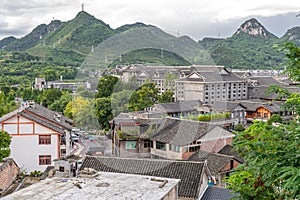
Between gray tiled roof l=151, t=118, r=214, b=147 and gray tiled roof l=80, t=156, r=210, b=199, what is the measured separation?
2.66 feet

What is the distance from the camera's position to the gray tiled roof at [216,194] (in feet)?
32.7

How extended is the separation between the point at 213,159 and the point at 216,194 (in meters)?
4.36

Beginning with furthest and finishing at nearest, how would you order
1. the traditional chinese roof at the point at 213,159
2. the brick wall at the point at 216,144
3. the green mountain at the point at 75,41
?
the green mountain at the point at 75,41 → the brick wall at the point at 216,144 → the traditional chinese roof at the point at 213,159

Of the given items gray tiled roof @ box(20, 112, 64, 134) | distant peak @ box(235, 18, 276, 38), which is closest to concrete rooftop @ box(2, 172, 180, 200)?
gray tiled roof @ box(20, 112, 64, 134)

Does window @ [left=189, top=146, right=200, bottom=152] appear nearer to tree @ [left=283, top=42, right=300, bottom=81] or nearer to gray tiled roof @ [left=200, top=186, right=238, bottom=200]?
gray tiled roof @ [left=200, top=186, right=238, bottom=200]

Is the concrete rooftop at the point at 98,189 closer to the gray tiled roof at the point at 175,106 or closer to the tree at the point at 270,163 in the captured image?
the tree at the point at 270,163

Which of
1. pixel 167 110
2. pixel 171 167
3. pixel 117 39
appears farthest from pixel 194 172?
pixel 117 39

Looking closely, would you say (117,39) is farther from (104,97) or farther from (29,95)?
(29,95)

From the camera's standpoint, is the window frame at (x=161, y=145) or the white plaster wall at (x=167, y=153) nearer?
the window frame at (x=161, y=145)

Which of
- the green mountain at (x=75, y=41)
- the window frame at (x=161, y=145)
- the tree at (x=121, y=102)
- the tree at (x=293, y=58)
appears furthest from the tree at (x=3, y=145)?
the green mountain at (x=75, y=41)

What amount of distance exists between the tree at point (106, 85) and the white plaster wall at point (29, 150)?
6259mm

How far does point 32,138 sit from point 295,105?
501 inches

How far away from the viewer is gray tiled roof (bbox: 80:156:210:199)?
9883 millimetres

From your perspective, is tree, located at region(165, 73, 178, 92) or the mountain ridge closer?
tree, located at region(165, 73, 178, 92)
